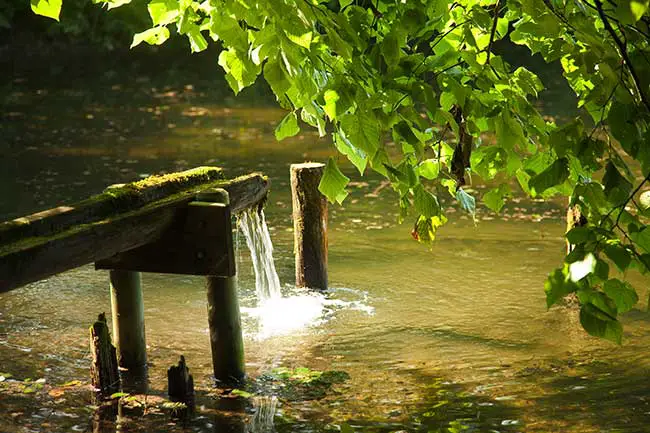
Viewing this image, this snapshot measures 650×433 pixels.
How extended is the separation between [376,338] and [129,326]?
2259 mm

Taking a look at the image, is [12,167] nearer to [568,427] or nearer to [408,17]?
[568,427]

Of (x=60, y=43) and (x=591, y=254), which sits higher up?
(x=60, y=43)

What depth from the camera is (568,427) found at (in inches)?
278

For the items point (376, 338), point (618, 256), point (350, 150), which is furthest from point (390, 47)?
point (376, 338)

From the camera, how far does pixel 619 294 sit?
3.44 metres

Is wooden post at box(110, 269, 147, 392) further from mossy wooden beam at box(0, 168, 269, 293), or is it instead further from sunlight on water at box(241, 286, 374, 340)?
sunlight on water at box(241, 286, 374, 340)

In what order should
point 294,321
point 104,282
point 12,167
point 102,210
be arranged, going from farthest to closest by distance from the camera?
1. point 12,167
2. point 104,282
3. point 294,321
4. point 102,210

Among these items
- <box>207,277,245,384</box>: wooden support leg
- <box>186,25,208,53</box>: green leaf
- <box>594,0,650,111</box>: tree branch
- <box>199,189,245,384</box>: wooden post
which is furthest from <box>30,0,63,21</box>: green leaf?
<box>207,277,245,384</box>: wooden support leg

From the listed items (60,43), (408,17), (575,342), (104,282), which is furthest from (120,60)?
(408,17)

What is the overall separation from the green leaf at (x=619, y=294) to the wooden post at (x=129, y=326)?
498 cm

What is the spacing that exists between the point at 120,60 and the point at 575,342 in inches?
1231

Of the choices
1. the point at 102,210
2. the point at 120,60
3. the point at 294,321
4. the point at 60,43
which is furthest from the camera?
the point at 60,43

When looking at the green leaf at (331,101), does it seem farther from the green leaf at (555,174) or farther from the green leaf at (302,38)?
the green leaf at (555,174)

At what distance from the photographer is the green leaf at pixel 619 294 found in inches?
135
